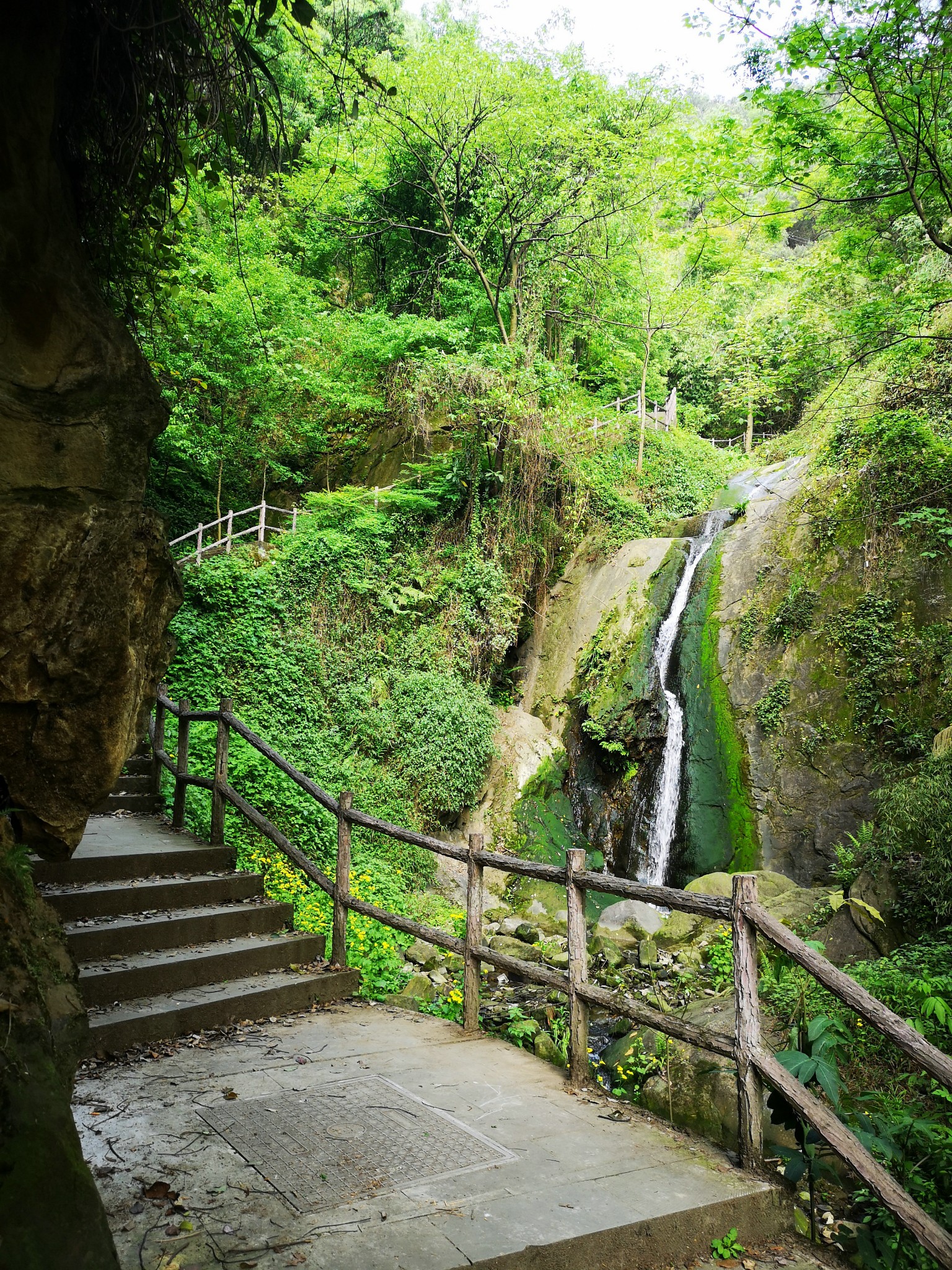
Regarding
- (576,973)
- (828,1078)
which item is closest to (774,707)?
(576,973)

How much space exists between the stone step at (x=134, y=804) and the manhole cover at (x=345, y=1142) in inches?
179

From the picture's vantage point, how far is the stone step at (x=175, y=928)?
195 inches

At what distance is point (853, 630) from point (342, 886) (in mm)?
8121

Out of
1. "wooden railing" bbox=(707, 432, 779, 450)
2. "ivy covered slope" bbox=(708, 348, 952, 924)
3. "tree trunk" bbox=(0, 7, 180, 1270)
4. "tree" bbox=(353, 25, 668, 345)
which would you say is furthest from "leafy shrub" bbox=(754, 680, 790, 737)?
"wooden railing" bbox=(707, 432, 779, 450)

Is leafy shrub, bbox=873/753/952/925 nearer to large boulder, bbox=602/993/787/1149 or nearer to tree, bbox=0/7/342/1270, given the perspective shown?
large boulder, bbox=602/993/787/1149

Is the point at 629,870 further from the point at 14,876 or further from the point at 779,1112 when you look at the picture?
the point at 14,876

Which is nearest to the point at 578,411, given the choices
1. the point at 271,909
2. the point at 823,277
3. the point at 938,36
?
the point at 823,277

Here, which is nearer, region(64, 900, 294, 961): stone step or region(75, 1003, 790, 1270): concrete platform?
region(75, 1003, 790, 1270): concrete platform

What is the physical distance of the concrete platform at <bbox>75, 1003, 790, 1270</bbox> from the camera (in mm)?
2744

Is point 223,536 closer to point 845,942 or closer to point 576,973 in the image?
point 845,942

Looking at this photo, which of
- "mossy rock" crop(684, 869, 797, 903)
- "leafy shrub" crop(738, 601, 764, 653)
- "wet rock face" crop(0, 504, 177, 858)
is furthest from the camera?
"leafy shrub" crop(738, 601, 764, 653)

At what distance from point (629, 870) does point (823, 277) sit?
26.4ft

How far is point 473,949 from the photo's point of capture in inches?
197

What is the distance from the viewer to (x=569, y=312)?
751 inches
